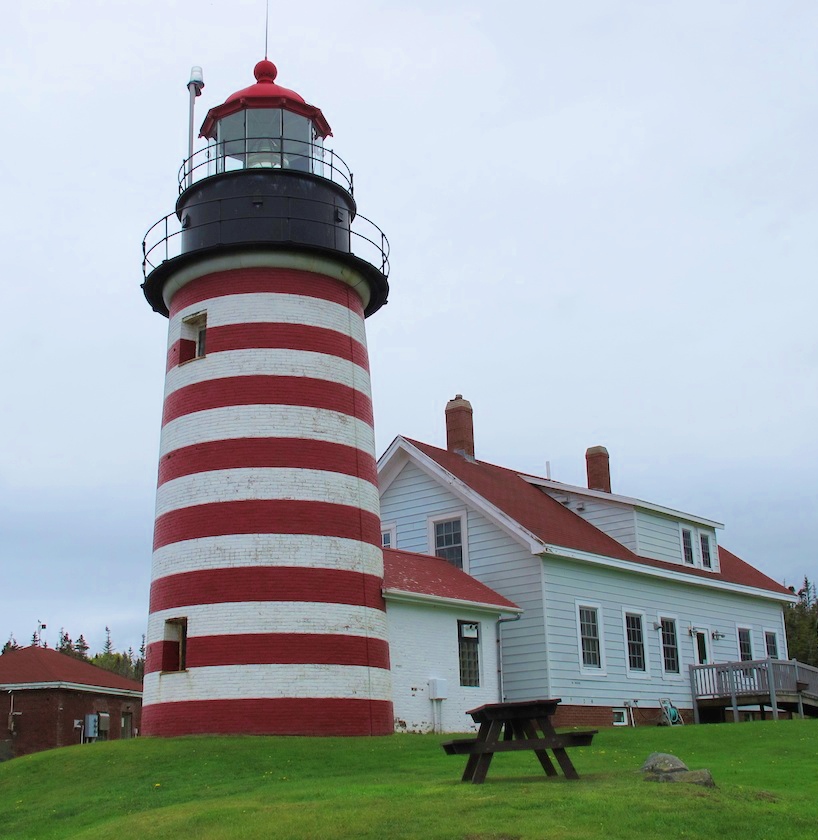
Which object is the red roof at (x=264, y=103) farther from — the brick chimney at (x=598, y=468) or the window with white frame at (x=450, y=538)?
the brick chimney at (x=598, y=468)

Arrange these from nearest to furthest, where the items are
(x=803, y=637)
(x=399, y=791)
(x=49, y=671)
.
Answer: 1. (x=399, y=791)
2. (x=49, y=671)
3. (x=803, y=637)

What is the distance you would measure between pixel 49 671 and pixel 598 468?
1830 cm

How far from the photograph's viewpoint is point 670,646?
28250mm

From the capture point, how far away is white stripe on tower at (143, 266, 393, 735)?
18375 mm

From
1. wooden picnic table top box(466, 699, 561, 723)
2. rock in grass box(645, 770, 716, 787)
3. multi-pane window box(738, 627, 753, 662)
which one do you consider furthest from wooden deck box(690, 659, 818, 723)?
wooden picnic table top box(466, 699, 561, 723)

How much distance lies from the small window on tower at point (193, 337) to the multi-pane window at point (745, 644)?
18505mm

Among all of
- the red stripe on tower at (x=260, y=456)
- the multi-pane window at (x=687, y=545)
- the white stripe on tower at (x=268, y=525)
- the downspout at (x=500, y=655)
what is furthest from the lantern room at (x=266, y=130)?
the multi-pane window at (x=687, y=545)

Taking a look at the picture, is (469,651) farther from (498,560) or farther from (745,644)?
(745,644)

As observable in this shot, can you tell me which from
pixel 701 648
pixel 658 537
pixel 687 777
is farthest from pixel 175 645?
pixel 701 648

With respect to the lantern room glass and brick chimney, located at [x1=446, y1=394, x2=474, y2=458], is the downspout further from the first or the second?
the lantern room glass

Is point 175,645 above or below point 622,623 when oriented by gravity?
below

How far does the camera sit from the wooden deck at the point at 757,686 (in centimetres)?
2589

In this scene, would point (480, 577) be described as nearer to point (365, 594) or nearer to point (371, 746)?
point (365, 594)

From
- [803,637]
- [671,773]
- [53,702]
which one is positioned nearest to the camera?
[671,773]
